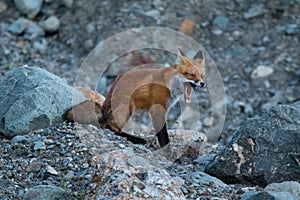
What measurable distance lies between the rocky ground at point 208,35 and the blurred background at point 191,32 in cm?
2

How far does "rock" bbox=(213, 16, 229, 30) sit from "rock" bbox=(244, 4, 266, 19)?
55 cm

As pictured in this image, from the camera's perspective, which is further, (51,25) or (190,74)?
(51,25)

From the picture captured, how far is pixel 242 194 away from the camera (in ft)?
26.1

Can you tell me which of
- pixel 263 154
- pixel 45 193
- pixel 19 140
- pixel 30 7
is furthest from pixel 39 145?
pixel 30 7

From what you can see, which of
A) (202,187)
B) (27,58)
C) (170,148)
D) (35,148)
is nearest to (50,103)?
(35,148)

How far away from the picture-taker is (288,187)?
7.72 metres

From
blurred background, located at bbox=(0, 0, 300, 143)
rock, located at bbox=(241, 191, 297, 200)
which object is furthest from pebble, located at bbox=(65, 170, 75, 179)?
blurred background, located at bbox=(0, 0, 300, 143)

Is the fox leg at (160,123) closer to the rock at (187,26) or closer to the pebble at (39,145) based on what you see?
the pebble at (39,145)

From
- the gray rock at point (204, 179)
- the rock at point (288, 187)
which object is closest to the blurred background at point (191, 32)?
the gray rock at point (204, 179)

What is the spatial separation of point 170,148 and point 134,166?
7.52ft

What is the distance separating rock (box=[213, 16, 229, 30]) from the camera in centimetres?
1688

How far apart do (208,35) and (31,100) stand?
8327 mm

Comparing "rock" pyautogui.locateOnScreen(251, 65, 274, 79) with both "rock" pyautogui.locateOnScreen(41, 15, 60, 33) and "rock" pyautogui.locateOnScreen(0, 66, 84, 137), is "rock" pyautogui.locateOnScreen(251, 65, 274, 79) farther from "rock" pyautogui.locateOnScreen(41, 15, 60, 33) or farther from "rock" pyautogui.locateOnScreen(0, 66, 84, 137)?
"rock" pyautogui.locateOnScreen(0, 66, 84, 137)

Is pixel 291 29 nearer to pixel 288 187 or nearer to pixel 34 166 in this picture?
pixel 288 187
